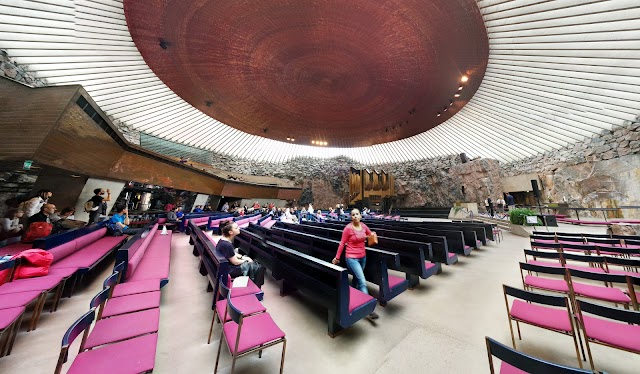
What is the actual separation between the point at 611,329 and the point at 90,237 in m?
7.98

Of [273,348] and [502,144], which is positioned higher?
[502,144]

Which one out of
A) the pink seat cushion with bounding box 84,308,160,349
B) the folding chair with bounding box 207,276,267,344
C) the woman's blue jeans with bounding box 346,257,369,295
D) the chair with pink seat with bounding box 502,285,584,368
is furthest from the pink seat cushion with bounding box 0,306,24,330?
the chair with pink seat with bounding box 502,285,584,368

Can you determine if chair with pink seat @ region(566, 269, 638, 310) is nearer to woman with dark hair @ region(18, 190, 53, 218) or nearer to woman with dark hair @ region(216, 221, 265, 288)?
woman with dark hair @ region(216, 221, 265, 288)

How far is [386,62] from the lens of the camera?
8.43 meters

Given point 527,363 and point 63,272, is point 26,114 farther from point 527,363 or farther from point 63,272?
point 527,363

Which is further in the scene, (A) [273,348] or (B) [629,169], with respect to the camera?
(B) [629,169]

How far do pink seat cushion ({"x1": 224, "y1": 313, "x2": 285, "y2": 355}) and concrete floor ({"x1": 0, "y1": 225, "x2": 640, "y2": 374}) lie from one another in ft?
1.00

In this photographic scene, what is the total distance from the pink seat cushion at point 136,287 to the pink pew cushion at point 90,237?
2.64 metres

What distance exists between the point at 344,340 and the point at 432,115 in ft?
46.2

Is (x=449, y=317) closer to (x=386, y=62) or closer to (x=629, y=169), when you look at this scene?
(x=386, y=62)

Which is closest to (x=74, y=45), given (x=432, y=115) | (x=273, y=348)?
(x=273, y=348)

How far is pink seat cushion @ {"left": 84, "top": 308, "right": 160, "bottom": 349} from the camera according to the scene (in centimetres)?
147

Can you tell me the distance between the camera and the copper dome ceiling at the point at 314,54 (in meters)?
6.34

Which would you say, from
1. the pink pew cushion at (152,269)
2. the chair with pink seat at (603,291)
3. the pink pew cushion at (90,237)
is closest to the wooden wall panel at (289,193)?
the pink pew cushion at (90,237)
